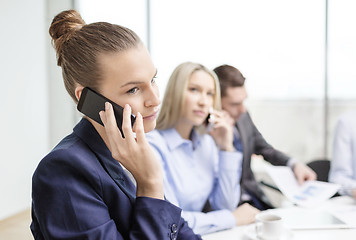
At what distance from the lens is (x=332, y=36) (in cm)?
266

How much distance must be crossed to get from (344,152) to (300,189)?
55 centimetres

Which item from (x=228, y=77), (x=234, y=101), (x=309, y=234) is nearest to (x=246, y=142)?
(x=234, y=101)

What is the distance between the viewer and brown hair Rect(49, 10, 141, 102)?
744 millimetres

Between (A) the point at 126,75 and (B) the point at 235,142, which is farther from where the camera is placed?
(B) the point at 235,142

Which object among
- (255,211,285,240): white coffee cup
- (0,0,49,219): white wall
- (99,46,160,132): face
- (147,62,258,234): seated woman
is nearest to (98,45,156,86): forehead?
(99,46,160,132): face

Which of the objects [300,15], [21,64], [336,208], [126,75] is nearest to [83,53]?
[126,75]

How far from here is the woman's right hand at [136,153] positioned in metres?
0.70

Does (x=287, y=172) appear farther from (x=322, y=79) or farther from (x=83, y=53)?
(x=322, y=79)

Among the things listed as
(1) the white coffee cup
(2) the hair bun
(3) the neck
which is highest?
(2) the hair bun

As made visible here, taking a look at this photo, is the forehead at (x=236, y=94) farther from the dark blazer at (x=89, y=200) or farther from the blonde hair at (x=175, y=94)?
the dark blazer at (x=89, y=200)

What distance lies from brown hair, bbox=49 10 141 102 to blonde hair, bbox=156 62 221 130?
0.73 m

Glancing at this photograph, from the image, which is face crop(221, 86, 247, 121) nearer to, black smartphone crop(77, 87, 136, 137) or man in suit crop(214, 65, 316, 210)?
man in suit crop(214, 65, 316, 210)

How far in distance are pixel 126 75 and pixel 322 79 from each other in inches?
96.7

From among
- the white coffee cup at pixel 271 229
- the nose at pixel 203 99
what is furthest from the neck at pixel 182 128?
the white coffee cup at pixel 271 229
